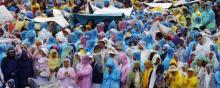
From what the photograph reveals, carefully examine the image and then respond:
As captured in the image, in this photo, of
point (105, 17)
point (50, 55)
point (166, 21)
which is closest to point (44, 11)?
point (105, 17)

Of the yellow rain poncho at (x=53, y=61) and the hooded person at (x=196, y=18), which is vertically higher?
the yellow rain poncho at (x=53, y=61)

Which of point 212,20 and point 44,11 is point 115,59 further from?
point 44,11

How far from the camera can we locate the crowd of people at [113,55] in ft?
61.0

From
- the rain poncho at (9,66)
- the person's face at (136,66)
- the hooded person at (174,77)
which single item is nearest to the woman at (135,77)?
the person's face at (136,66)

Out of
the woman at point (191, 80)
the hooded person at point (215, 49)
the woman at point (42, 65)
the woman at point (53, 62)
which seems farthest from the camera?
the woman at point (53, 62)

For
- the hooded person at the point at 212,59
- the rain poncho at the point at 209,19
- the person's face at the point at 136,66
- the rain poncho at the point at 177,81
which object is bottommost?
the rain poncho at the point at 209,19

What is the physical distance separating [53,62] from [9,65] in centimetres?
102

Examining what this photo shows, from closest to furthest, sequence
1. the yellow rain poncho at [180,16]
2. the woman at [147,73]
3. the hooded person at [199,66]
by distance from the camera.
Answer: the hooded person at [199,66]
the woman at [147,73]
the yellow rain poncho at [180,16]

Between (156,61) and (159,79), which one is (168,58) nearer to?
(156,61)

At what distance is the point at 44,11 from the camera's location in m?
27.4

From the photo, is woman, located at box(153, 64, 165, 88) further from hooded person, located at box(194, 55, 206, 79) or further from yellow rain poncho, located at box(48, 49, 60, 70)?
yellow rain poncho, located at box(48, 49, 60, 70)

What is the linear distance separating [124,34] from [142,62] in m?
3.31

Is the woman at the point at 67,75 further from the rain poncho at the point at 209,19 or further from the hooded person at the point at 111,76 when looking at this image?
the rain poncho at the point at 209,19

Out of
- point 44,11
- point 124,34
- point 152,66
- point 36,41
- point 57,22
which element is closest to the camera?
point 152,66
